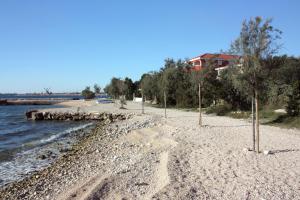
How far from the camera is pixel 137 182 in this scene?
10211 millimetres

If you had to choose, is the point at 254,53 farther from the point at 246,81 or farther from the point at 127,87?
the point at 127,87

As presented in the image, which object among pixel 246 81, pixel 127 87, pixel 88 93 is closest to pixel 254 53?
pixel 246 81

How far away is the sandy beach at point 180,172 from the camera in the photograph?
29.2ft

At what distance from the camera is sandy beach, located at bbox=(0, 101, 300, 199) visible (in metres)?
8.91

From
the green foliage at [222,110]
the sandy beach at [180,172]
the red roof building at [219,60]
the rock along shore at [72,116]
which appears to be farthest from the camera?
the rock along shore at [72,116]

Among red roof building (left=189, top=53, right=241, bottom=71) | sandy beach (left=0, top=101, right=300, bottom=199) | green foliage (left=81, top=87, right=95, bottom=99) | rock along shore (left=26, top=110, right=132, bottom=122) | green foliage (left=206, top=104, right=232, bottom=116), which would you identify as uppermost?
red roof building (left=189, top=53, right=241, bottom=71)

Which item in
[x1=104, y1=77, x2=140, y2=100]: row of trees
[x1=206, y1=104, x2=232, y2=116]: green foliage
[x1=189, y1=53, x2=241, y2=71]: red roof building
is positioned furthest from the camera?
[x1=104, y1=77, x2=140, y2=100]: row of trees

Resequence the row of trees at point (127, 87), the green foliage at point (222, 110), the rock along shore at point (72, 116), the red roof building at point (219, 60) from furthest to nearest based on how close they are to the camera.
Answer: the row of trees at point (127, 87)
the rock along shore at point (72, 116)
the green foliage at point (222, 110)
the red roof building at point (219, 60)

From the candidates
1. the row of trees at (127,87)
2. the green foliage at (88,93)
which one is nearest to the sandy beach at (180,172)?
the row of trees at (127,87)

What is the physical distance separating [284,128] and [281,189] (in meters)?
13.5

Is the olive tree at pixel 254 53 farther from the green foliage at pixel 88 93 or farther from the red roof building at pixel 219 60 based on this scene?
the green foliage at pixel 88 93

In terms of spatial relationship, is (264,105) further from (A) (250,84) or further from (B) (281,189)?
(B) (281,189)

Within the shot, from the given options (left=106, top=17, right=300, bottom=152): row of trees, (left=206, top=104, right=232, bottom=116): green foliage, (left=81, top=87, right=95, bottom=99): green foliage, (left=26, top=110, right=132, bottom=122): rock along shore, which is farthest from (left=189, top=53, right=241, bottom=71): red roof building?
(left=81, top=87, right=95, bottom=99): green foliage

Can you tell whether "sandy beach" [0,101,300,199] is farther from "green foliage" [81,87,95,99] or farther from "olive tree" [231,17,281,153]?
"green foliage" [81,87,95,99]
